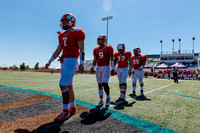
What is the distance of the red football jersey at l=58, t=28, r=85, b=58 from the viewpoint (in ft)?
9.35

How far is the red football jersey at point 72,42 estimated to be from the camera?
2850 mm

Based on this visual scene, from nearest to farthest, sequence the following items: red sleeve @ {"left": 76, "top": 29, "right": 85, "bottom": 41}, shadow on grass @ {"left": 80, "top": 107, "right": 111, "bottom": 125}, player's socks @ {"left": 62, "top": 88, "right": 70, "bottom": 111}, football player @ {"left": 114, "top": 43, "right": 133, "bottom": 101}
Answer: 1. shadow on grass @ {"left": 80, "top": 107, "right": 111, "bottom": 125}
2. player's socks @ {"left": 62, "top": 88, "right": 70, "bottom": 111}
3. red sleeve @ {"left": 76, "top": 29, "right": 85, "bottom": 41}
4. football player @ {"left": 114, "top": 43, "right": 133, "bottom": 101}

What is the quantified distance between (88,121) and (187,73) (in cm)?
2406

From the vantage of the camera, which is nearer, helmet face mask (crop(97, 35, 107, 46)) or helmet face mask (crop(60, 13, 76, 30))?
helmet face mask (crop(60, 13, 76, 30))

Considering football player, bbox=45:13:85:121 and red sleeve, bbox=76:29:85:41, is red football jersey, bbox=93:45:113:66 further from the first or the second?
red sleeve, bbox=76:29:85:41

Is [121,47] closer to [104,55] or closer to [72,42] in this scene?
[104,55]

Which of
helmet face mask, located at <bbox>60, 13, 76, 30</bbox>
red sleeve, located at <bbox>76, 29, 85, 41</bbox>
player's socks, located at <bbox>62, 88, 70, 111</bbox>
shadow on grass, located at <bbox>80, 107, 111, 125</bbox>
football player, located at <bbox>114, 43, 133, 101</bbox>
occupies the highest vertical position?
helmet face mask, located at <bbox>60, 13, 76, 30</bbox>

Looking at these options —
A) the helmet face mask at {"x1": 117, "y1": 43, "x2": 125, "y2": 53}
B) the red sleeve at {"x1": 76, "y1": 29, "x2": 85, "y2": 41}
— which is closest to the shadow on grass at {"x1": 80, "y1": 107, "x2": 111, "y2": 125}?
the red sleeve at {"x1": 76, "y1": 29, "x2": 85, "y2": 41}

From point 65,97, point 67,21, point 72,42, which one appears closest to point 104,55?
point 72,42

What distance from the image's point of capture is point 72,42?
113 inches

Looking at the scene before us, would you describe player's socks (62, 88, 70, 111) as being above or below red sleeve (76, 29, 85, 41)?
below

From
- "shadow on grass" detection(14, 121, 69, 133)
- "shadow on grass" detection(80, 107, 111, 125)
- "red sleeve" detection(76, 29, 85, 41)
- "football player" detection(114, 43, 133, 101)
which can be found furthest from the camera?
"football player" detection(114, 43, 133, 101)

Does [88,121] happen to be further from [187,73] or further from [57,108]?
[187,73]

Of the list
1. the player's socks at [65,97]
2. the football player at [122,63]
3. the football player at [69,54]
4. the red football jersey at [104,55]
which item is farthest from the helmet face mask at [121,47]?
the player's socks at [65,97]
